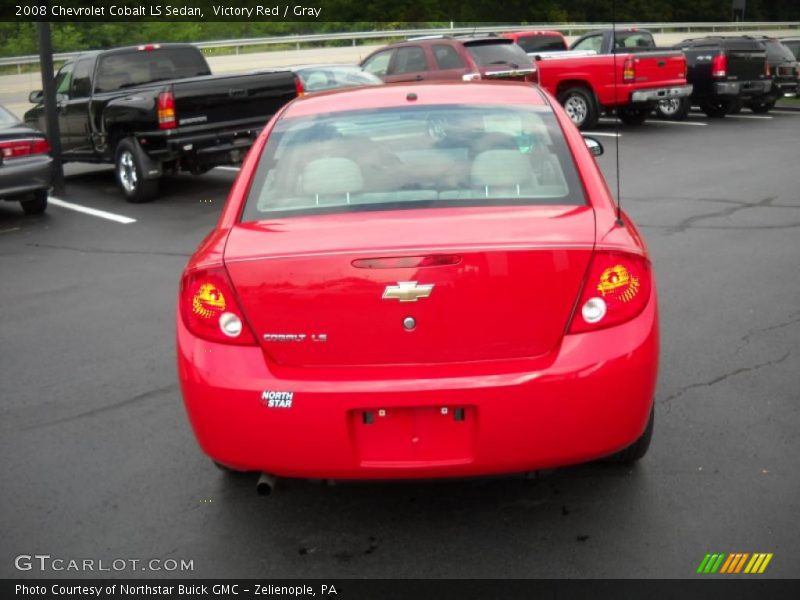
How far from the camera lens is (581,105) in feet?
64.3

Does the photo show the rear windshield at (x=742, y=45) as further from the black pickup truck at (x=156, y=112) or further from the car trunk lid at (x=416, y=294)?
the car trunk lid at (x=416, y=294)

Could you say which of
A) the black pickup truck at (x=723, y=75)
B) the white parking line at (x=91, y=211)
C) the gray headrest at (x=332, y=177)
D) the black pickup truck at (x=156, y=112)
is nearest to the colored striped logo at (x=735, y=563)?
the gray headrest at (x=332, y=177)

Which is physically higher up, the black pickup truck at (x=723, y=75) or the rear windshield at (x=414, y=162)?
the rear windshield at (x=414, y=162)

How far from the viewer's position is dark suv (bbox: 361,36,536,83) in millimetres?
17984

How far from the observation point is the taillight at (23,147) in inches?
440

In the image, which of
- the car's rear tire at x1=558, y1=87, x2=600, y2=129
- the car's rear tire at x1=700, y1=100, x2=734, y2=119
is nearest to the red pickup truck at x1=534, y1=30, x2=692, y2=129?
the car's rear tire at x1=558, y1=87, x2=600, y2=129

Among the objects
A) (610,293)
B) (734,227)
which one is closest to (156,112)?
(734,227)

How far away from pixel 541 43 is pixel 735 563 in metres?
22.5

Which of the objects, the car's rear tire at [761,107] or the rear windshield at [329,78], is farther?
the car's rear tire at [761,107]

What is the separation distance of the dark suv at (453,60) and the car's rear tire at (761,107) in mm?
6058

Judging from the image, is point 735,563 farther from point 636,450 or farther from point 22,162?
point 22,162

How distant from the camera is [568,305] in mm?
3510

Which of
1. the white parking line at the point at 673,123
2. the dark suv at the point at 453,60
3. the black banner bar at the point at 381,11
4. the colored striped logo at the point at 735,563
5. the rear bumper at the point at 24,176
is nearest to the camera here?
the colored striped logo at the point at 735,563

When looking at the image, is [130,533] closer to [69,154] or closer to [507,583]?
[507,583]
